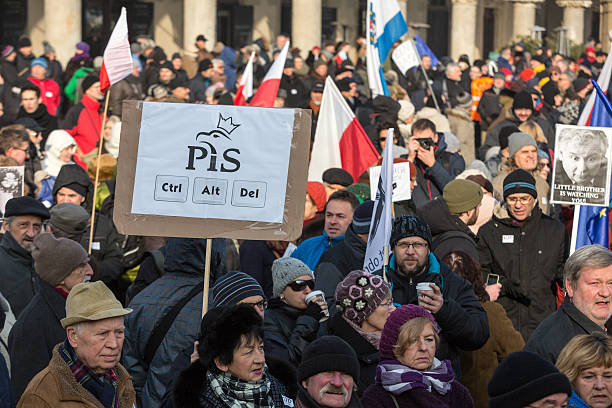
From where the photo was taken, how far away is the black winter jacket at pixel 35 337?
5.62m

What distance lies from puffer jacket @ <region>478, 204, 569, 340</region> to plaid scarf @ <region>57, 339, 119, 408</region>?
11.2 feet

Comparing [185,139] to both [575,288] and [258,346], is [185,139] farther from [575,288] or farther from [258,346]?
[575,288]

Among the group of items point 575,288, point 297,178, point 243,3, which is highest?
point 243,3

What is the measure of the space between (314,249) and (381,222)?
4.37 feet

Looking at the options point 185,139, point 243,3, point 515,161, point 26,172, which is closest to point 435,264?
point 185,139

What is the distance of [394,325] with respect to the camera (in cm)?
520

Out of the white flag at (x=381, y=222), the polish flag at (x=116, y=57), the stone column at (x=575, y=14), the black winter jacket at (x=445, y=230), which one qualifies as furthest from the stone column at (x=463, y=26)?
the white flag at (x=381, y=222)

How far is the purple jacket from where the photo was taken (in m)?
5.03

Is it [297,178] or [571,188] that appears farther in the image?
[571,188]

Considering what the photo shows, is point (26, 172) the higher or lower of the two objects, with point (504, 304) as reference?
higher

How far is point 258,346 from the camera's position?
4.81m

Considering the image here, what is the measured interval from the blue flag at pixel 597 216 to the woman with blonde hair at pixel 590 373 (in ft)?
10.7

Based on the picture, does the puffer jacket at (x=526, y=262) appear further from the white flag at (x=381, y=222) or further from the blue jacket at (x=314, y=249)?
the white flag at (x=381, y=222)

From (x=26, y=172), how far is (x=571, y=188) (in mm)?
5025
